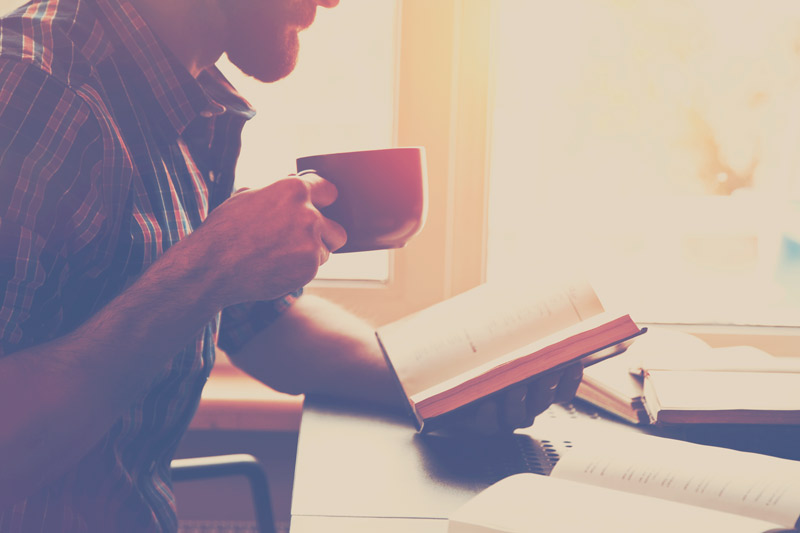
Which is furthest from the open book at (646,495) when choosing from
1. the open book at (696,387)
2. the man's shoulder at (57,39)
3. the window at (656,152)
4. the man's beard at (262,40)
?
the window at (656,152)

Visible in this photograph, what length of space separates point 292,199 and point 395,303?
2.39 ft

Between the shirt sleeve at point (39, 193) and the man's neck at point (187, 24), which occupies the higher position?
the man's neck at point (187, 24)

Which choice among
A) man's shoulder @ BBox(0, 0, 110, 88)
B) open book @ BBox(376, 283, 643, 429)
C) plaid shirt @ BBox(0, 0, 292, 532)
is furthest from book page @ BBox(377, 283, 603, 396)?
man's shoulder @ BBox(0, 0, 110, 88)

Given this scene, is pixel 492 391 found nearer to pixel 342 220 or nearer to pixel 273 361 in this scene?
pixel 342 220

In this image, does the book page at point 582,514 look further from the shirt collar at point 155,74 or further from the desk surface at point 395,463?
the shirt collar at point 155,74

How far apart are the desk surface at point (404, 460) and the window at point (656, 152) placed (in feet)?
1.89

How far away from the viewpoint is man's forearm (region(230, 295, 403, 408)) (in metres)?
0.88

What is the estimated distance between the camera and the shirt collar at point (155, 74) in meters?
0.76

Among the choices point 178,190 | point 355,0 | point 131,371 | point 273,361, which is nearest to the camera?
point 131,371

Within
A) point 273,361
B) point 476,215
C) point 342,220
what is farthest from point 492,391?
point 476,215

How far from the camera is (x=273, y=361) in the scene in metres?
0.96

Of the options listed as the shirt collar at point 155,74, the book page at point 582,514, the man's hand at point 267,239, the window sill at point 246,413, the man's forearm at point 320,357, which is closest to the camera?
the book page at point 582,514

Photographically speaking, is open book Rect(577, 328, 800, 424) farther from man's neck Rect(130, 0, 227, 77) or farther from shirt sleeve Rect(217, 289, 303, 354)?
man's neck Rect(130, 0, 227, 77)

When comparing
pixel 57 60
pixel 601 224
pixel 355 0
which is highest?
pixel 355 0
